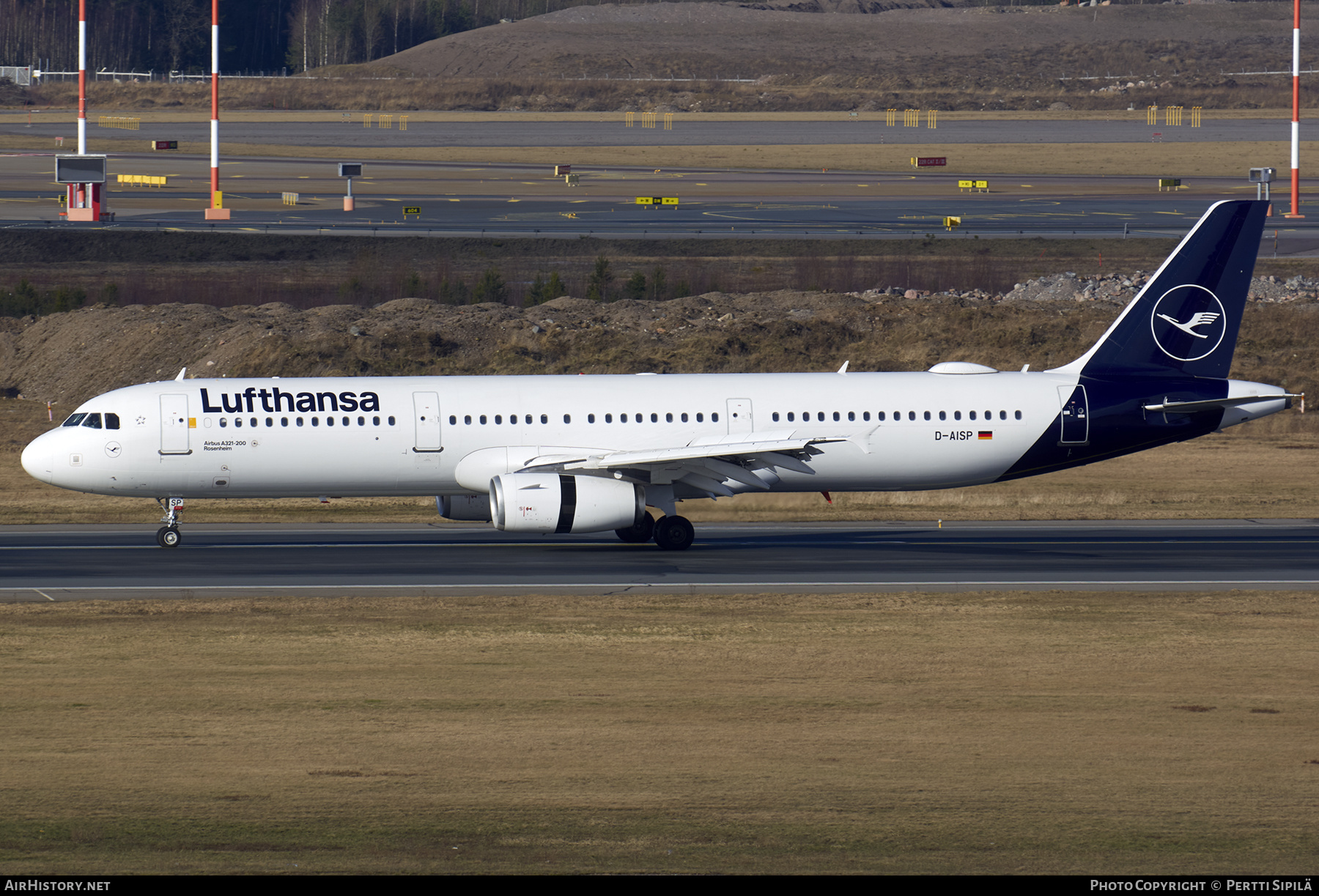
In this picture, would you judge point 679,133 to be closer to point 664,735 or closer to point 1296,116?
point 1296,116

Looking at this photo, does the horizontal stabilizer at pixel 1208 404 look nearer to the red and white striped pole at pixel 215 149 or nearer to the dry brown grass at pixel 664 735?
the dry brown grass at pixel 664 735

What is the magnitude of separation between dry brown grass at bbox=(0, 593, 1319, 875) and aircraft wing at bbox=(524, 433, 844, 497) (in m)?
5.84

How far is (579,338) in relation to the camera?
63.4 meters

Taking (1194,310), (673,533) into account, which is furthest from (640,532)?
→ (1194,310)

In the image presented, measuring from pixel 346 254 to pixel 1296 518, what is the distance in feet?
162

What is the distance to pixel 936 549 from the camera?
36844mm

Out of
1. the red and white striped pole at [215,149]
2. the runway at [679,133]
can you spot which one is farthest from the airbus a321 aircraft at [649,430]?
the runway at [679,133]

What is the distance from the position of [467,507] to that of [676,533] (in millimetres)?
5123

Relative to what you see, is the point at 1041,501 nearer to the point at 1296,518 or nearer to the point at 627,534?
the point at 1296,518

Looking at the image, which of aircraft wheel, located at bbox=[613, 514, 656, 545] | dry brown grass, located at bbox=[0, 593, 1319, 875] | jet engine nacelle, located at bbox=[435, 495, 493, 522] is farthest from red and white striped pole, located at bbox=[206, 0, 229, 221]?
dry brown grass, located at bbox=[0, 593, 1319, 875]

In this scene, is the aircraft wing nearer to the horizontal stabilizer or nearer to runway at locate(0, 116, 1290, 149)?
the horizontal stabilizer

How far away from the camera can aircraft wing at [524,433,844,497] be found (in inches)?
1384

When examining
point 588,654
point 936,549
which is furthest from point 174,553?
point 936,549

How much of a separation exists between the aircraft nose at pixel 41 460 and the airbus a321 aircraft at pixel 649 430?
4 centimetres
